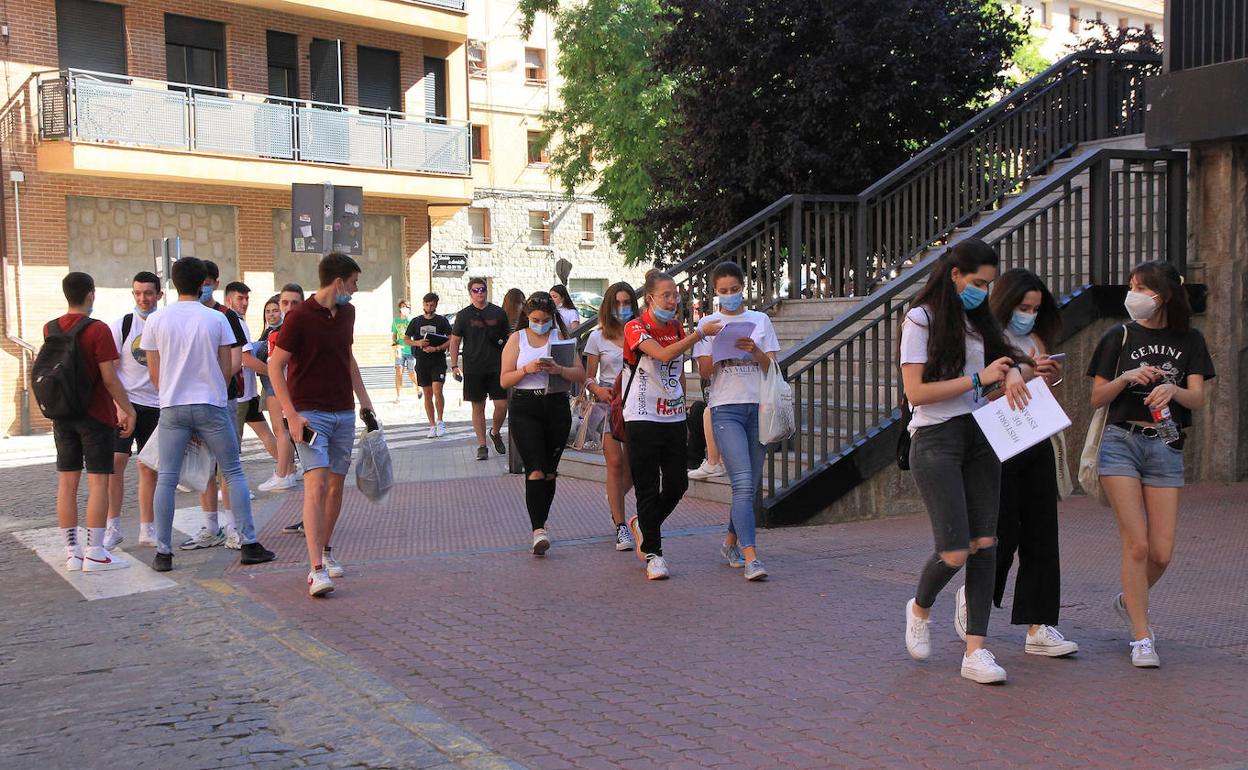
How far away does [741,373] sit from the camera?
25.1 ft

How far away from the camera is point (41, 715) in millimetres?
5203

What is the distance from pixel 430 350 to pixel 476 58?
27983 millimetres

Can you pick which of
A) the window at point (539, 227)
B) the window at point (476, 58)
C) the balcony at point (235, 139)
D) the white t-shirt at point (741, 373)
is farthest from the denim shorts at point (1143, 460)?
the window at point (539, 227)

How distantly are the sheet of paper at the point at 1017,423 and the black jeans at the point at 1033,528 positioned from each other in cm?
47

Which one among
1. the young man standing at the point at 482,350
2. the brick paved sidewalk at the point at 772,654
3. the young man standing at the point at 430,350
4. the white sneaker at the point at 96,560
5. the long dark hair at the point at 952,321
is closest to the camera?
the brick paved sidewalk at the point at 772,654

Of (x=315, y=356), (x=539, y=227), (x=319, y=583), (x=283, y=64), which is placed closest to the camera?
(x=319, y=583)

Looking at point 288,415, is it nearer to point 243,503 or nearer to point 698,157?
point 243,503

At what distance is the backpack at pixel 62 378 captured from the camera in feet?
26.2

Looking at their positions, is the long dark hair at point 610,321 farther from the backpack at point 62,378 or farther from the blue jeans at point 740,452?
the backpack at point 62,378

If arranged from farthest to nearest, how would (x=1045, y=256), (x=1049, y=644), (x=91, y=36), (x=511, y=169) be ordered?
(x=511, y=169), (x=91, y=36), (x=1045, y=256), (x=1049, y=644)

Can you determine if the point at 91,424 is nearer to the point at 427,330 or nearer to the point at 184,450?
the point at 184,450

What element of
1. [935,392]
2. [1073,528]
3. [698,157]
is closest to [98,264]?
[698,157]

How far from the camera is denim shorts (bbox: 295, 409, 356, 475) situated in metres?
Answer: 7.26

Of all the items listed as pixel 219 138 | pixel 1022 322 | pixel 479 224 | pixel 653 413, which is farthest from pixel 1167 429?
pixel 479 224
